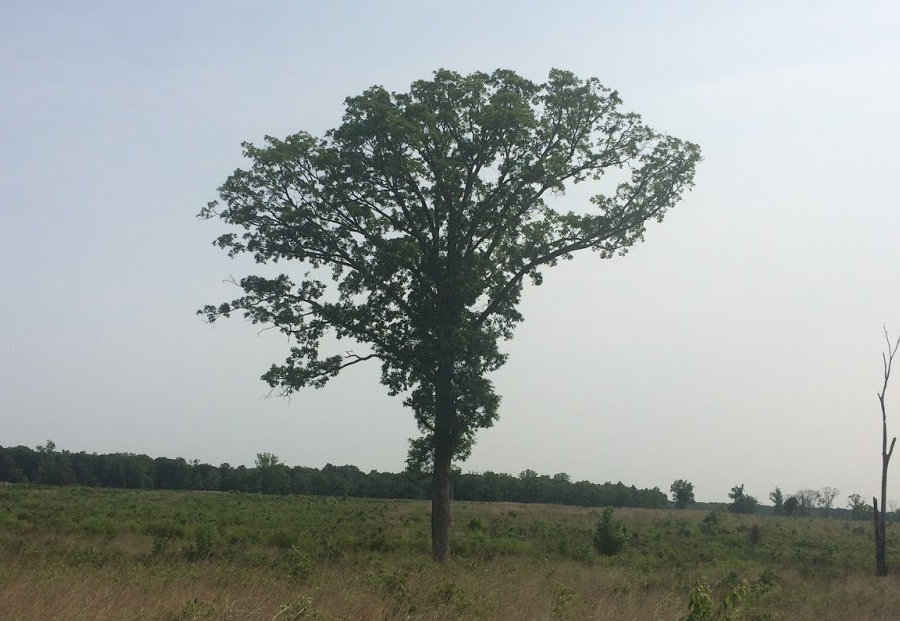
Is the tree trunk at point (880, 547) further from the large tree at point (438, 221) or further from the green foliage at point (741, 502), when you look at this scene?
the green foliage at point (741, 502)

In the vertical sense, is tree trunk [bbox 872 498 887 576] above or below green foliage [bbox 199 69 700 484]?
below

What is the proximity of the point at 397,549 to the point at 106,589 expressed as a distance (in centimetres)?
1741

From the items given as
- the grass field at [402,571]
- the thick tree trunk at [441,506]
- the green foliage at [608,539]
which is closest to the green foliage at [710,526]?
→ the grass field at [402,571]

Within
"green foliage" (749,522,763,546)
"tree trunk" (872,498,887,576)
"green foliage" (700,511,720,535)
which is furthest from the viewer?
"green foliage" (700,511,720,535)

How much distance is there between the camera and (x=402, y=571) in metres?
13.7

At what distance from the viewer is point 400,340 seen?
2370 cm

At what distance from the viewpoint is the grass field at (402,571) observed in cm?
996

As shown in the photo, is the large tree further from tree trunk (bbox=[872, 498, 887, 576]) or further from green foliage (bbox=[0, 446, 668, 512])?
green foliage (bbox=[0, 446, 668, 512])

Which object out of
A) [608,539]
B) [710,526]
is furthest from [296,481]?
[608,539]

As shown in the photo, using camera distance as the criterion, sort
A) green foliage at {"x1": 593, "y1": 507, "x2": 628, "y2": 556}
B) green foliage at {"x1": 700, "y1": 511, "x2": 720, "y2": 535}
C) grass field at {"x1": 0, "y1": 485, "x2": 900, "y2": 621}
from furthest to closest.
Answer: green foliage at {"x1": 700, "y1": 511, "x2": 720, "y2": 535}, green foliage at {"x1": 593, "y1": 507, "x2": 628, "y2": 556}, grass field at {"x1": 0, "y1": 485, "x2": 900, "y2": 621}

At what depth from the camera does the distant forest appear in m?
93.8

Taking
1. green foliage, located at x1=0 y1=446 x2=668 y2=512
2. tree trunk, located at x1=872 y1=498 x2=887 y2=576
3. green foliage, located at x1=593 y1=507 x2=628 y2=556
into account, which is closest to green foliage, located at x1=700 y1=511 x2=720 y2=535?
green foliage, located at x1=593 y1=507 x2=628 y2=556

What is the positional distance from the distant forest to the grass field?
166ft

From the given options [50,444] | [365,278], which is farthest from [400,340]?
[50,444]
